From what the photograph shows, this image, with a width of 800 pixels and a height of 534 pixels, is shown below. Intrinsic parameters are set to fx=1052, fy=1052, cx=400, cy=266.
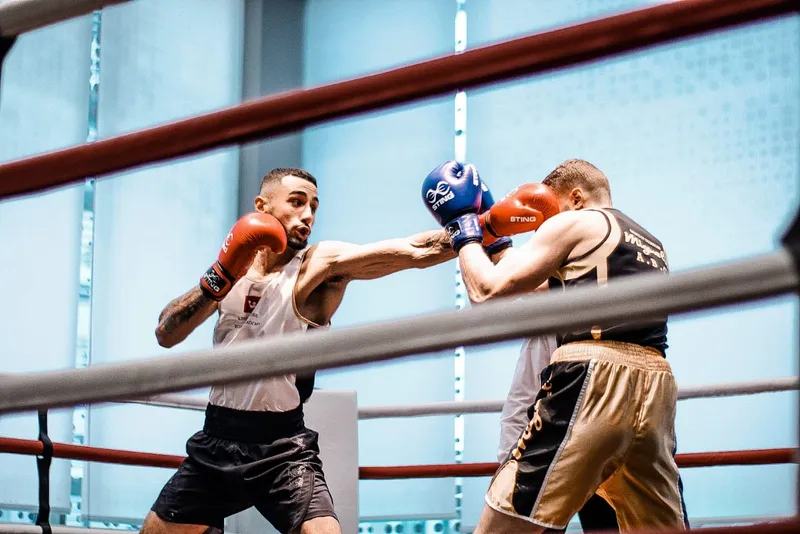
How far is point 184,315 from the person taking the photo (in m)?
2.62

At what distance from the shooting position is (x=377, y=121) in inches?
232

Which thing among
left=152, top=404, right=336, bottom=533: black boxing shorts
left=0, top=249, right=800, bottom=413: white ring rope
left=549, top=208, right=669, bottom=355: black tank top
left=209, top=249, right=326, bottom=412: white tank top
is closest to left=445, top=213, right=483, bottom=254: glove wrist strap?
left=549, top=208, right=669, bottom=355: black tank top

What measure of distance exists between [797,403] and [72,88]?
506cm

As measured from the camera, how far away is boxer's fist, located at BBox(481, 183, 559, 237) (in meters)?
2.48

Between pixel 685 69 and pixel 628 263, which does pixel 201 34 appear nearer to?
pixel 685 69

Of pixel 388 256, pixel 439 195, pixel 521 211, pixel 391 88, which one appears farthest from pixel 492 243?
pixel 391 88

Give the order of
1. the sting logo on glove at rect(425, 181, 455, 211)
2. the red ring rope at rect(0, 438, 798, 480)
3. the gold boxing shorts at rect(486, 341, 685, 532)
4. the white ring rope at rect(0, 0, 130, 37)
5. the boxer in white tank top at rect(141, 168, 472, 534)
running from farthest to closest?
the red ring rope at rect(0, 438, 798, 480) < the boxer in white tank top at rect(141, 168, 472, 534) < the sting logo on glove at rect(425, 181, 455, 211) < the gold boxing shorts at rect(486, 341, 685, 532) < the white ring rope at rect(0, 0, 130, 37)

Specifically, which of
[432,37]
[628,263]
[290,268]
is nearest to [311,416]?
[290,268]

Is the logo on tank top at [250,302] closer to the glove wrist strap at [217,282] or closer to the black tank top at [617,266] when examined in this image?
the glove wrist strap at [217,282]

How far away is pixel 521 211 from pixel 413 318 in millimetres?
1736

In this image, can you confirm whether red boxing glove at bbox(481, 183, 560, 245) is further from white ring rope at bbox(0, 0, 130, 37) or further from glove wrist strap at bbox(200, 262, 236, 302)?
white ring rope at bbox(0, 0, 130, 37)

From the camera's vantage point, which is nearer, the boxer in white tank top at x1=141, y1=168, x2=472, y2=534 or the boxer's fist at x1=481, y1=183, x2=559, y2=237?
the boxer in white tank top at x1=141, y1=168, x2=472, y2=534

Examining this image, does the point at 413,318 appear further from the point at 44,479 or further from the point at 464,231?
the point at 44,479

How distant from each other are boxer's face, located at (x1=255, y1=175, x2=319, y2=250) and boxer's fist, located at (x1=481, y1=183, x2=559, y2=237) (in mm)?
530
